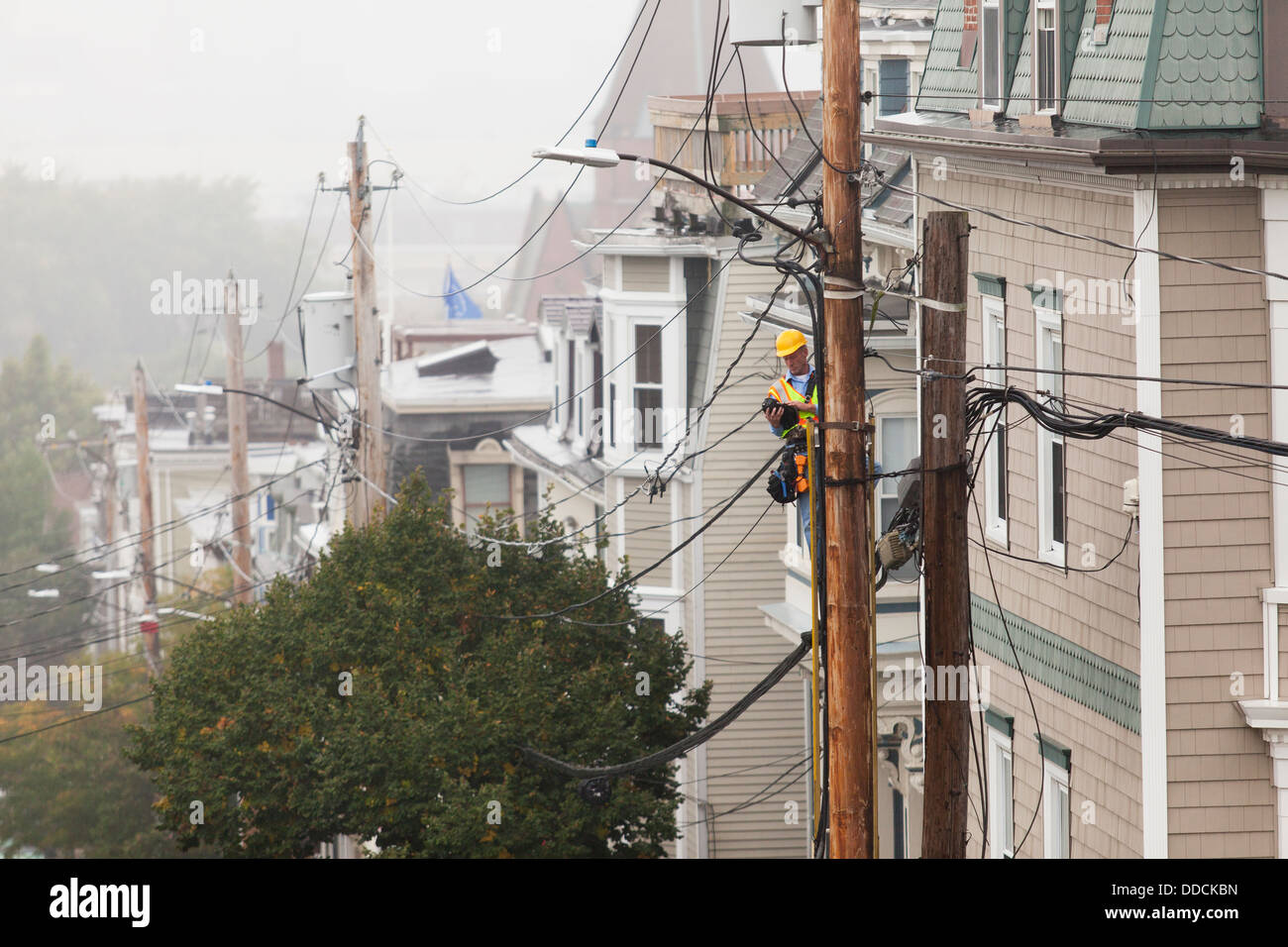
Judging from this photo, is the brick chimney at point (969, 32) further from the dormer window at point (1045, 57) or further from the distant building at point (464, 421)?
the distant building at point (464, 421)

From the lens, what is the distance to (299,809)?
19.7m

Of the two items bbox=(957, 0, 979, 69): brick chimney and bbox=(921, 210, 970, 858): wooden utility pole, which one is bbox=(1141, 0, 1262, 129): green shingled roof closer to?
bbox=(921, 210, 970, 858): wooden utility pole

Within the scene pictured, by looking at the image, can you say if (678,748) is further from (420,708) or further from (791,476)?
(420,708)

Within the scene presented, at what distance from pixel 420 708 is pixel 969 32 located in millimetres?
9555

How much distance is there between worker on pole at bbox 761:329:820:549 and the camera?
42.0 feet

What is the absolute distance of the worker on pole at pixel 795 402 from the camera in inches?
504

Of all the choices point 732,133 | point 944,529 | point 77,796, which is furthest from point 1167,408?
point 77,796

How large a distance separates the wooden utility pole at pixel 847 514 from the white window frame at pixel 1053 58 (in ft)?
11.9

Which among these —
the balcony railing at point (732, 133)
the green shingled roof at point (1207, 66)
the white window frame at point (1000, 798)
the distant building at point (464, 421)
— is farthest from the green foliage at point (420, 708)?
the distant building at point (464, 421)

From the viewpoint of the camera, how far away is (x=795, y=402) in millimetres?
13062

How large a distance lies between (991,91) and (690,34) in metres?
136
